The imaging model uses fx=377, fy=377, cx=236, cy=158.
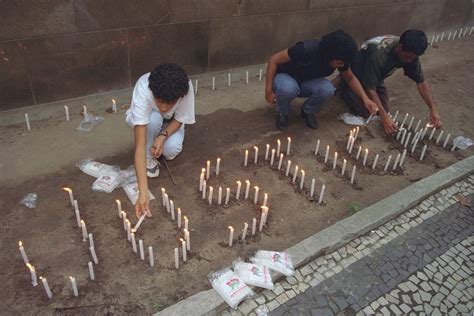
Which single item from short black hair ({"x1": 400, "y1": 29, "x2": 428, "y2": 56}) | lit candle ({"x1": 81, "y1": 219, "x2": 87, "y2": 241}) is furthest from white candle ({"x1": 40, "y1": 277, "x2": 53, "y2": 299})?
short black hair ({"x1": 400, "y1": 29, "x2": 428, "y2": 56})

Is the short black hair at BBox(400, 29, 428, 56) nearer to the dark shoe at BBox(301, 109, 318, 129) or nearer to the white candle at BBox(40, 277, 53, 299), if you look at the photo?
the dark shoe at BBox(301, 109, 318, 129)

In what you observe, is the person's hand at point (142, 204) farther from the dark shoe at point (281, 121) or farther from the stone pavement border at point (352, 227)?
the dark shoe at point (281, 121)

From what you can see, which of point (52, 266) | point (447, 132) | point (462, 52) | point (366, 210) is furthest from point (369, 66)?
point (462, 52)

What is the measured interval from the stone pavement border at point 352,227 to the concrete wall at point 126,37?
150 inches

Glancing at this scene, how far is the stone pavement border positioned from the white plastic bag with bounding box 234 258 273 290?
0.11 meters

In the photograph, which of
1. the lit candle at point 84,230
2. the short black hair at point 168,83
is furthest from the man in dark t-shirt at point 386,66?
the lit candle at point 84,230

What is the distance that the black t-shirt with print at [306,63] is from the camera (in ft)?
16.5

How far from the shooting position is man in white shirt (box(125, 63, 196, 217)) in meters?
3.39

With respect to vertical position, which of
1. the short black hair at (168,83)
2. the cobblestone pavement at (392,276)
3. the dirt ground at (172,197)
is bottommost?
the cobblestone pavement at (392,276)

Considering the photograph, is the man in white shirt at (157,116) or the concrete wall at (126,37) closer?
the man in white shirt at (157,116)

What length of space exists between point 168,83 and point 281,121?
2618 mm

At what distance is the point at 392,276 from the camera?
3617 mm

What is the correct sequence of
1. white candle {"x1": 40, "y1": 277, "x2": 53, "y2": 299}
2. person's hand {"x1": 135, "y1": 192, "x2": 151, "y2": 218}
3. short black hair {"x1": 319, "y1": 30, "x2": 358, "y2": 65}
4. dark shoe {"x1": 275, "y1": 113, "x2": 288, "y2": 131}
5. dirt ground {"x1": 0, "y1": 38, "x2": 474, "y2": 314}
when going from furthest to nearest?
dark shoe {"x1": 275, "y1": 113, "x2": 288, "y2": 131}
short black hair {"x1": 319, "y1": 30, "x2": 358, "y2": 65}
person's hand {"x1": 135, "y1": 192, "x2": 151, "y2": 218}
dirt ground {"x1": 0, "y1": 38, "x2": 474, "y2": 314}
white candle {"x1": 40, "y1": 277, "x2": 53, "y2": 299}

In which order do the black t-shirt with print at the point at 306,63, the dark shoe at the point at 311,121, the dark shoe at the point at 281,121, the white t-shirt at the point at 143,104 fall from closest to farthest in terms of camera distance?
the white t-shirt at the point at 143,104
the black t-shirt with print at the point at 306,63
the dark shoe at the point at 281,121
the dark shoe at the point at 311,121
